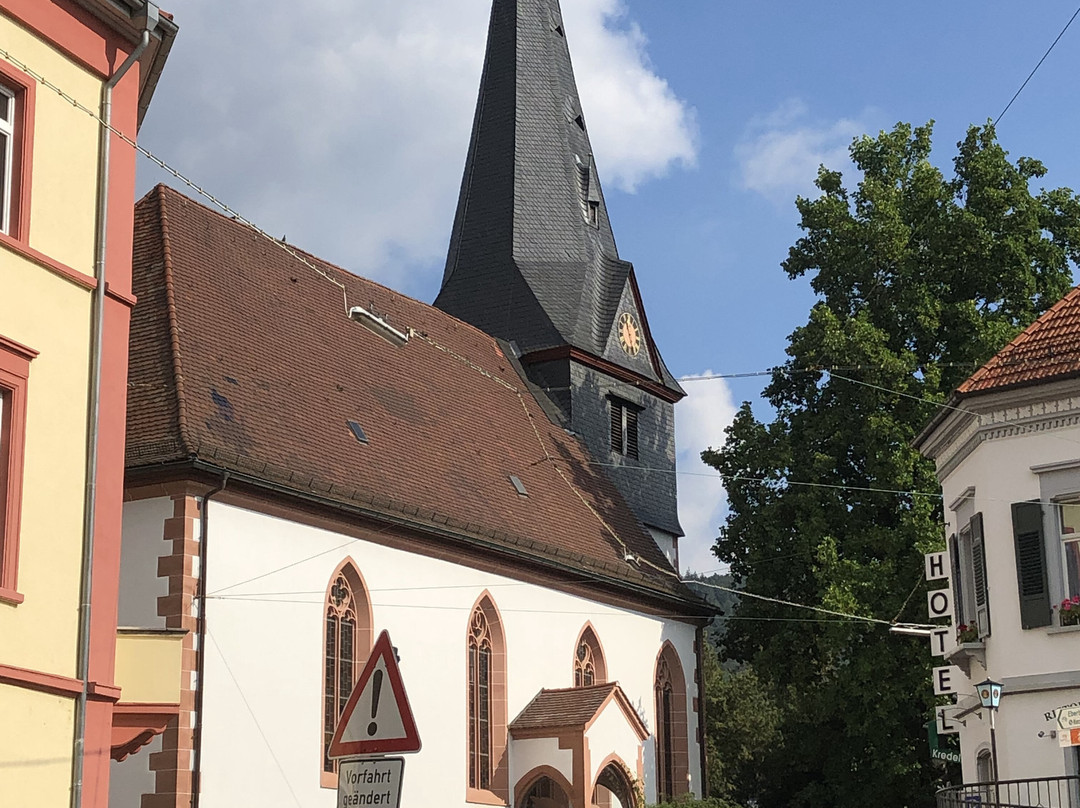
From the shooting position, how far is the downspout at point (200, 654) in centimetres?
1736

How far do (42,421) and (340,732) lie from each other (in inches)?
168

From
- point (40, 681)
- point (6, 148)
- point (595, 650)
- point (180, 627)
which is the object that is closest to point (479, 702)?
point (595, 650)

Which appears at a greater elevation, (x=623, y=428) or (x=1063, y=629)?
(x=623, y=428)

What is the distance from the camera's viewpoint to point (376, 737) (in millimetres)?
8031

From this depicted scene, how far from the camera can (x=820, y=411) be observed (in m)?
26.9

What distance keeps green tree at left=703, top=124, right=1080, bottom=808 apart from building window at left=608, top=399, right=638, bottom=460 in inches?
112

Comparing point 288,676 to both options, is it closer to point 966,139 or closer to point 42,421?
point 42,421

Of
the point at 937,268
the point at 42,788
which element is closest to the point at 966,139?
the point at 937,268

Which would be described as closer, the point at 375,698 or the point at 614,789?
the point at 375,698

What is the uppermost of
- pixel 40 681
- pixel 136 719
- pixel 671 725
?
pixel 671 725

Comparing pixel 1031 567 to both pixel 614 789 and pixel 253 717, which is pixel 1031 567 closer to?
pixel 253 717

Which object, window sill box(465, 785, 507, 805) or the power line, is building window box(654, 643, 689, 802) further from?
the power line

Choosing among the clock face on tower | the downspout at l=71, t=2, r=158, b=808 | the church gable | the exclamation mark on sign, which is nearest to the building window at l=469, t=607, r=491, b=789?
the church gable

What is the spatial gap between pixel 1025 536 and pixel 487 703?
9261 mm
